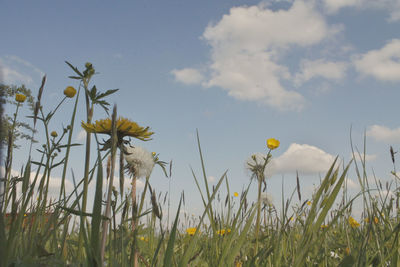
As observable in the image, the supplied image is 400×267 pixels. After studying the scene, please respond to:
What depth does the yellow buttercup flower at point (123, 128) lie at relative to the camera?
129 centimetres

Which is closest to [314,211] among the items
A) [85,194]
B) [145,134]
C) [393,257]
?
[393,257]

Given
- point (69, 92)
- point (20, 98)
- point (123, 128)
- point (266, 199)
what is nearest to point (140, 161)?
point (69, 92)

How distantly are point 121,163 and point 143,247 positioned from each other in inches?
46.1

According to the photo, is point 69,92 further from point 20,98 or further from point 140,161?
point 20,98

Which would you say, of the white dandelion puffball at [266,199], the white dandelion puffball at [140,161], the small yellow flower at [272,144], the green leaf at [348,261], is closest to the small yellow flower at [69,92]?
the white dandelion puffball at [140,161]

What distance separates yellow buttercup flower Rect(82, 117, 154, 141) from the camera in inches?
50.6

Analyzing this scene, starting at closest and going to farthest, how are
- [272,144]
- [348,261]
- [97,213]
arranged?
[97,213]
[348,261]
[272,144]

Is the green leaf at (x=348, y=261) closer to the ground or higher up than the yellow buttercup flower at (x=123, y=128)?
closer to the ground

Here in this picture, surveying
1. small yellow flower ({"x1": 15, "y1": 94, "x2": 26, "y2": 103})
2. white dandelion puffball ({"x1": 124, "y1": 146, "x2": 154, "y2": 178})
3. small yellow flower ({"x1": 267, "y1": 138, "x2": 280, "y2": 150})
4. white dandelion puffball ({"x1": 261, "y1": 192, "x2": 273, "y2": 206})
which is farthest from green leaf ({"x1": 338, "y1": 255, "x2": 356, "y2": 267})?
white dandelion puffball ({"x1": 261, "y1": 192, "x2": 273, "y2": 206})

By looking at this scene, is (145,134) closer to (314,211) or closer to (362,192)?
(314,211)

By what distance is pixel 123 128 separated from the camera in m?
1.32

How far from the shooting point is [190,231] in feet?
10.9

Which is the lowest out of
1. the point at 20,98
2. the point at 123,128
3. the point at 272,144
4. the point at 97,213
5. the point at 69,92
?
the point at 97,213

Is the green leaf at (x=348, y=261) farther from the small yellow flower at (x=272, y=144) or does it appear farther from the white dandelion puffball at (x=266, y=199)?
the white dandelion puffball at (x=266, y=199)
